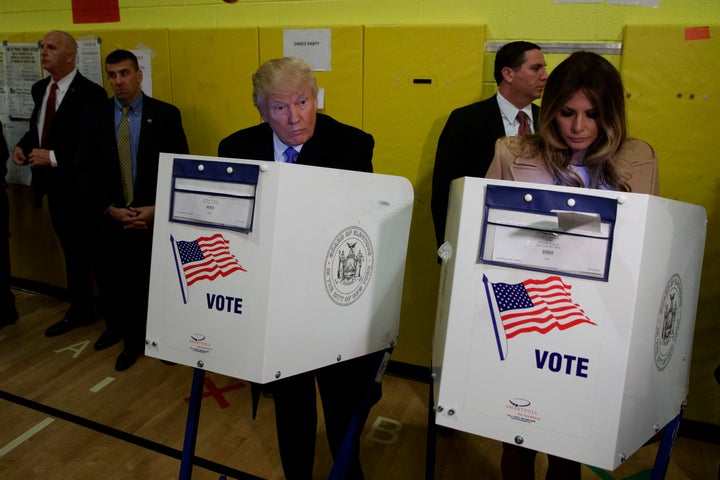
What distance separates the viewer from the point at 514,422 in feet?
2.82

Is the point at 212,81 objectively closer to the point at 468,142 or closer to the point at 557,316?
the point at 468,142

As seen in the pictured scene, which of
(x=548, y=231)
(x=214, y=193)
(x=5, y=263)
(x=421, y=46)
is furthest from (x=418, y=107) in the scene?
(x=5, y=263)

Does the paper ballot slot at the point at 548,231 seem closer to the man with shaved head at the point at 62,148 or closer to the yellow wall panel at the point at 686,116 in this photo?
the yellow wall panel at the point at 686,116

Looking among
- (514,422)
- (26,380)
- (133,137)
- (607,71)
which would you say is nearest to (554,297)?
(514,422)

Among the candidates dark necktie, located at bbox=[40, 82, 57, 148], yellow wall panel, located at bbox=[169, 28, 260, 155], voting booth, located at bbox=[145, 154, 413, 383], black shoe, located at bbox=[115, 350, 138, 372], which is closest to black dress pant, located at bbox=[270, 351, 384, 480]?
voting booth, located at bbox=[145, 154, 413, 383]

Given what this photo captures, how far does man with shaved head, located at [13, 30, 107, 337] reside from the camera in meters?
2.88

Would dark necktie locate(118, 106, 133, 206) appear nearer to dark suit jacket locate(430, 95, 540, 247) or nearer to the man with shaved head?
the man with shaved head

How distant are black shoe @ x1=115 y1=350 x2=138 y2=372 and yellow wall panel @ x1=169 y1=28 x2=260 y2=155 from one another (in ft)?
3.82

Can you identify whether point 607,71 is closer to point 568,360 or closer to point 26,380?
point 568,360

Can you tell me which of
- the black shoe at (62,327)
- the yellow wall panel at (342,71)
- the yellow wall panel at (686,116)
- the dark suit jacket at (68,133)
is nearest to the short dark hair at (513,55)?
the yellow wall panel at (686,116)

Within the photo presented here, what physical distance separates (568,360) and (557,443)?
0.46 ft

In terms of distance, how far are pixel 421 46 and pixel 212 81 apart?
118 centimetres

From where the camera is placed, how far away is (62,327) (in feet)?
9.94

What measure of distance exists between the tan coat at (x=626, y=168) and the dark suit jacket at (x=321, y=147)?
374 mm
